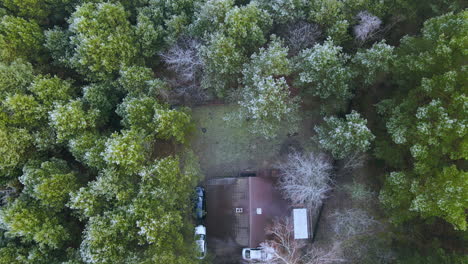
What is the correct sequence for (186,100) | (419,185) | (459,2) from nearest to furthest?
(419,185), (459,2), (186,100)

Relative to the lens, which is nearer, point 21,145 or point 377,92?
point 21,145

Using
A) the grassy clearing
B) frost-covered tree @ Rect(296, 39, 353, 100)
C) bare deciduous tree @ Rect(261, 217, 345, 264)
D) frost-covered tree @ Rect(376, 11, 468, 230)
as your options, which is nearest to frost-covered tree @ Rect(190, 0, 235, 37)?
frost-covered tree @ Rect(296, 39, 353, 100)

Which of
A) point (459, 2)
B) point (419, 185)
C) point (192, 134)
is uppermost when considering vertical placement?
point (459, 2)

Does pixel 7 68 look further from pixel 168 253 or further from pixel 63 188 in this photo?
pixel 168 253

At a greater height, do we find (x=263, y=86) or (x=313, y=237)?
(x=263, y=86)

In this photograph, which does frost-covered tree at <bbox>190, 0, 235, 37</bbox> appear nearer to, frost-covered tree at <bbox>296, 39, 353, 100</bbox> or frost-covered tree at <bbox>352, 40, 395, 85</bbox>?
frost-covered tree at <bbox>296, 39, 353, 100</bbox>

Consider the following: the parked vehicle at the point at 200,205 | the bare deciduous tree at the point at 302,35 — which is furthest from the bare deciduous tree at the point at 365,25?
the parked vehicle at the point at 200,205

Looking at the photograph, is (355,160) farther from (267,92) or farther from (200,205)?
(200,205)

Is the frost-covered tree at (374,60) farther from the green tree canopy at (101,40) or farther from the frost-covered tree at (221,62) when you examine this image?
the green tree canopy at (101,40)

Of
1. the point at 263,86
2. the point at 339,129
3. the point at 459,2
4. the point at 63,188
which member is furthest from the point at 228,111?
the point at 459,2
